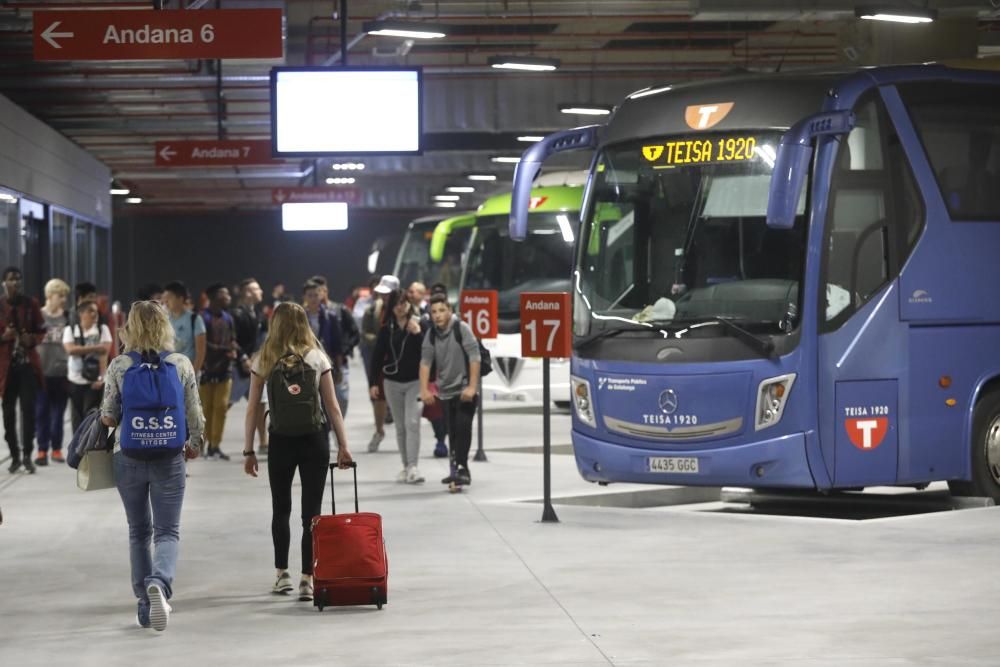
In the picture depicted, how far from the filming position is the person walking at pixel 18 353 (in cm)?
1686

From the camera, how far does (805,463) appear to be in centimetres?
1277

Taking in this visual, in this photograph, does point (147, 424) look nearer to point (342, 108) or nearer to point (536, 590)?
point (536, 590)

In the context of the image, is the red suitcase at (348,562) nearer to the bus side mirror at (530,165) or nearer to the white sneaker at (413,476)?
the bus side mirror at (530,165)

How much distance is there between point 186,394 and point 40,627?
4.49 ft

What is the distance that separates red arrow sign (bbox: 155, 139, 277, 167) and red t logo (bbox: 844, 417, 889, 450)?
15.5 metres

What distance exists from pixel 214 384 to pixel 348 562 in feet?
32.0

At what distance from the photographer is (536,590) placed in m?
9.84

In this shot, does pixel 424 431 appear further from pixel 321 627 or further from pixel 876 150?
pixel 321 627

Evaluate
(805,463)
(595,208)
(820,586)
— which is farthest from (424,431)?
(820,586)

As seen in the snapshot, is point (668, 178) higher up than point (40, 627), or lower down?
higher up

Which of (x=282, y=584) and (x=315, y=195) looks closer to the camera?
(x=282, y=584)

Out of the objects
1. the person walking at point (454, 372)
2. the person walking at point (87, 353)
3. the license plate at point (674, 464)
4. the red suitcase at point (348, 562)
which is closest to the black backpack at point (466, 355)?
the person walking at point (454, 372)

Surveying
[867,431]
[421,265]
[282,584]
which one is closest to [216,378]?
[867,431]

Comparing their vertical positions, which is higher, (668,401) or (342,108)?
(342,108)
